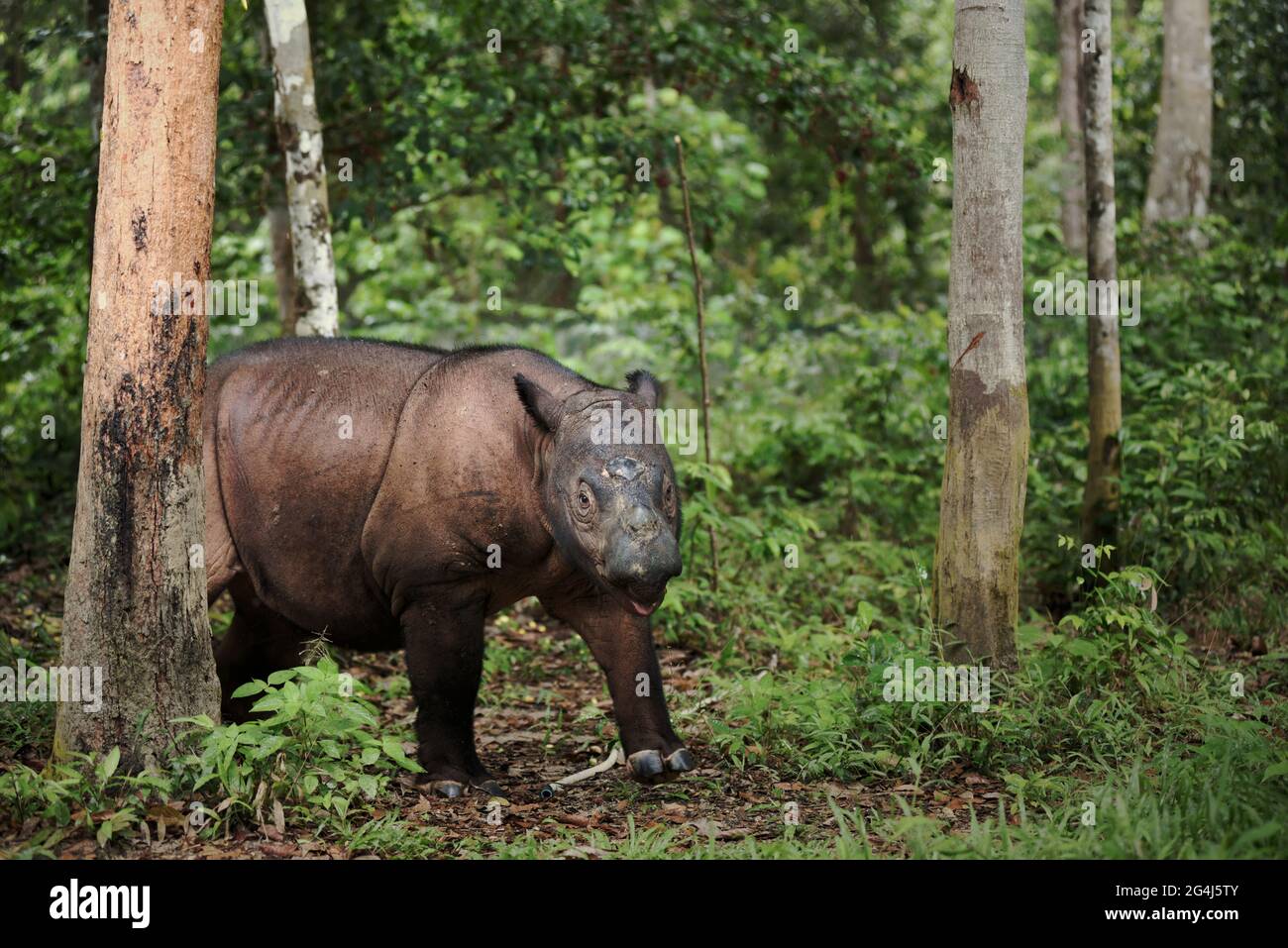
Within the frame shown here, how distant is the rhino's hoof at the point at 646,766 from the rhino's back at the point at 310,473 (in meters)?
1.43

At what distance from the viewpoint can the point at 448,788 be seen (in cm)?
613

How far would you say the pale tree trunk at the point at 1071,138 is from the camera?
13938 mm

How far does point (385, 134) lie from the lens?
428 inches

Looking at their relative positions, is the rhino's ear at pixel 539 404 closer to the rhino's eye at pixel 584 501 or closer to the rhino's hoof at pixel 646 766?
the rhino's eye at pixel 584 501

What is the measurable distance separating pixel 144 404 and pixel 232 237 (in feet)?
24.8

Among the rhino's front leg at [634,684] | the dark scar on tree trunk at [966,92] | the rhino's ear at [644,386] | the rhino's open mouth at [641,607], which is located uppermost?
the dark scar on tree trunk at [966,92]

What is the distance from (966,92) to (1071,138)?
7972 mm

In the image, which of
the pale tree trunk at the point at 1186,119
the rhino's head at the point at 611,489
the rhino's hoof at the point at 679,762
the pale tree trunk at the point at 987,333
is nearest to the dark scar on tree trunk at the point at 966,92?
the pale tree trunk at the point at 987,333

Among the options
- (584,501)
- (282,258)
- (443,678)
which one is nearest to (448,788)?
(443,678)

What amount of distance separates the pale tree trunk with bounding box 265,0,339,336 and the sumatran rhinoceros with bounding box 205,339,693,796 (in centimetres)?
201

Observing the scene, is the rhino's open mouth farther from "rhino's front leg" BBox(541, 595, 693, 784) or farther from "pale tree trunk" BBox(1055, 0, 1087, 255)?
"pale tree trunk" BBox(1055, 0, 1087, 255)

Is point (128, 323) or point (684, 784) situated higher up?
point (128, 323)
